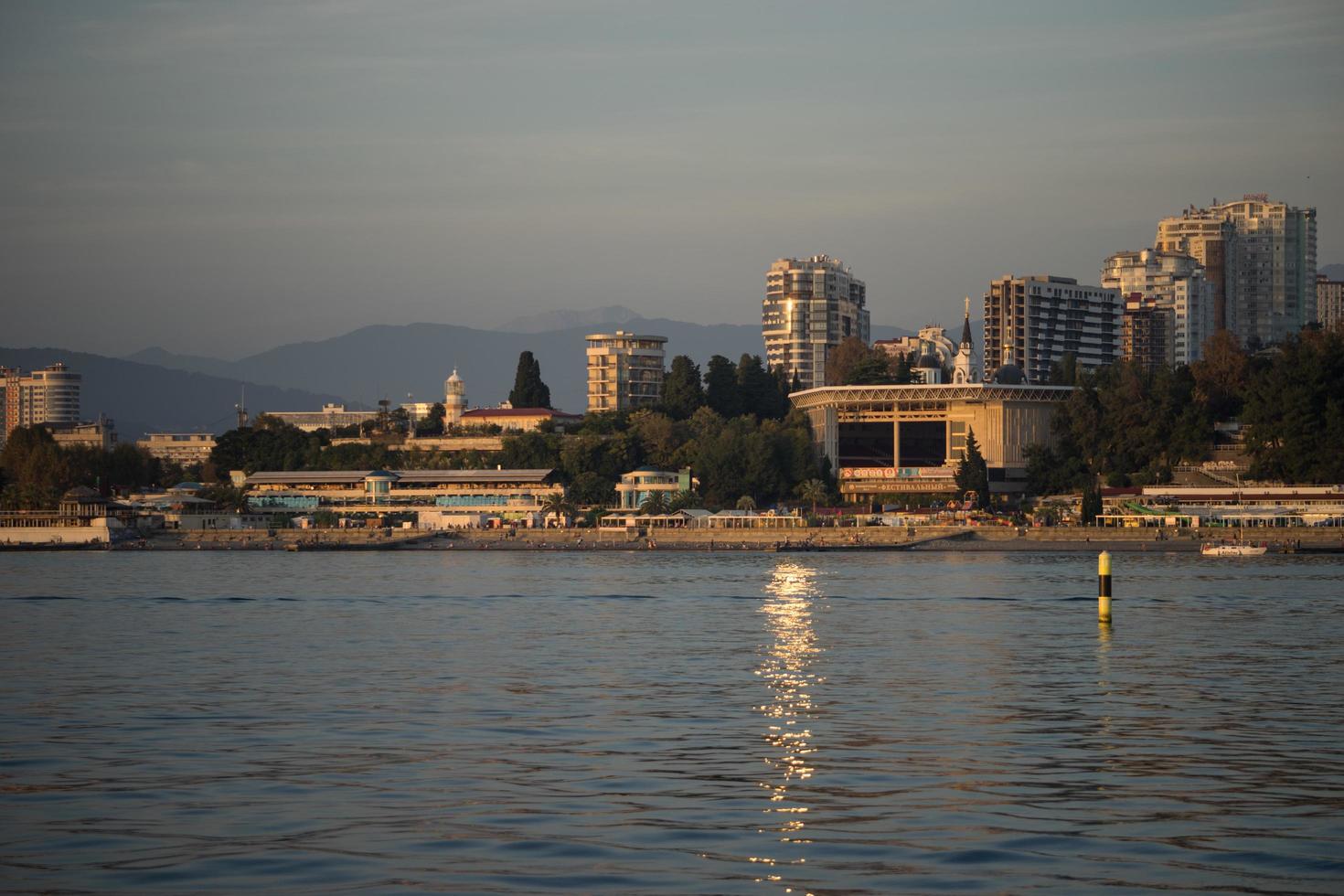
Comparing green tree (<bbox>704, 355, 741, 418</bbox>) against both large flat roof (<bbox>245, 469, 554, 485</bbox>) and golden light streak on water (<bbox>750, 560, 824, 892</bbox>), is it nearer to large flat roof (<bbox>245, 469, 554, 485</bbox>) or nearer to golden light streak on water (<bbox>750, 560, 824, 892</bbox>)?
large flat roof (<bbox>245, 469, 554, 485</bbox>)

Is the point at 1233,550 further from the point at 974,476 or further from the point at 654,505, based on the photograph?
the point at 654,505

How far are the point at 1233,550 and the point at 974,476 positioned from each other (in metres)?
26.1

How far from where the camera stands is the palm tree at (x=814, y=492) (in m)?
119

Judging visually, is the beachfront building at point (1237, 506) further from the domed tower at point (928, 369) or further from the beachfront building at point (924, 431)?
the domed tower at point (928, 369)

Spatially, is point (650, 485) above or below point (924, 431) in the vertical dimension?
below

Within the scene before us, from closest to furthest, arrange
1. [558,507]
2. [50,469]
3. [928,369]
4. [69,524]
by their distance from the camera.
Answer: [69,524] < [558,507] < [50,469] < [928,369]

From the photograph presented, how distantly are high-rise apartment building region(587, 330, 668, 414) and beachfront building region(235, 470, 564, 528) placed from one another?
990 inches

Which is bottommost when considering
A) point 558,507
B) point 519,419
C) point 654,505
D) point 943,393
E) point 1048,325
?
point 558,507

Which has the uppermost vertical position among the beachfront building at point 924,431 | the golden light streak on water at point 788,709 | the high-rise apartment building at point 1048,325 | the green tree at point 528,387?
the high-rise apartment building at point 1048,325

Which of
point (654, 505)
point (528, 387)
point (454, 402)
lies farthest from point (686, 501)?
point (454, 402)

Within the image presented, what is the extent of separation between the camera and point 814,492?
119000mm

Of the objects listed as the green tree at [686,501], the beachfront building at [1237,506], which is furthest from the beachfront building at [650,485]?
the beachfront building at [1237,506]

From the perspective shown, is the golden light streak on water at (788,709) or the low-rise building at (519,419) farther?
the low-rise building at (519,419)

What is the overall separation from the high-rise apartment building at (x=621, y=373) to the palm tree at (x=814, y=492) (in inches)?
1441
